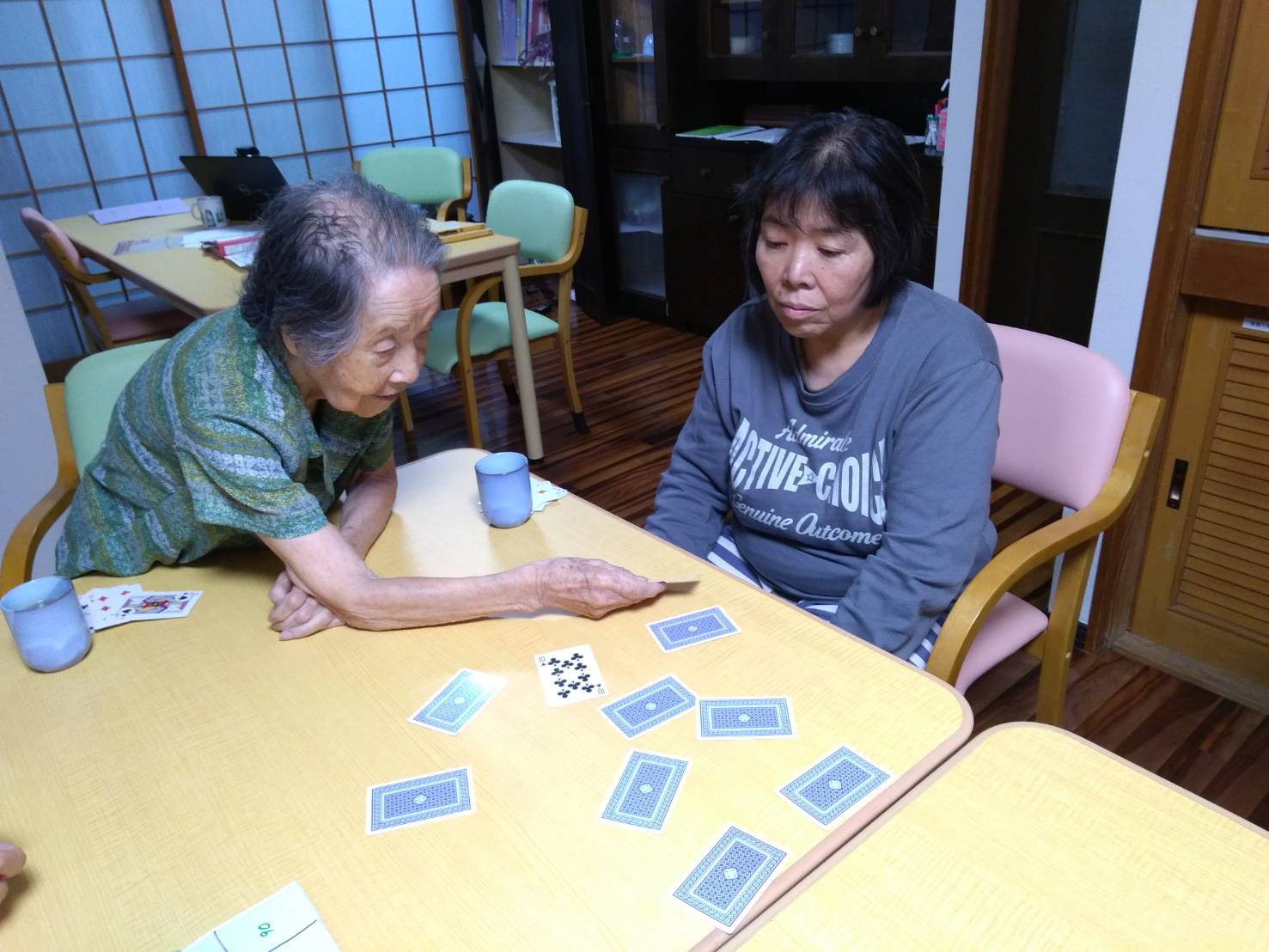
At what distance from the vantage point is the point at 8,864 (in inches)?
32.0

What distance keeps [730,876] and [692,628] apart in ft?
1.22

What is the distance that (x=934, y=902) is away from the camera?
0.75 metres

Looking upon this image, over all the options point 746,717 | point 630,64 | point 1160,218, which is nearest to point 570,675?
point 746,717

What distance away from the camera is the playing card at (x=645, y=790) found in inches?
33.8

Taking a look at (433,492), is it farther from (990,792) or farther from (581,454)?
(581,454)

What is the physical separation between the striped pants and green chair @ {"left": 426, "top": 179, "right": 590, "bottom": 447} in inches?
64.6

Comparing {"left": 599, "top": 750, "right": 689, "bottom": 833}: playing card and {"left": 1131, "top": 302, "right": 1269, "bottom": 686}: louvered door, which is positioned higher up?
{"left": 599, "top": 750, "right": 689, "bottom": 833}: playing card

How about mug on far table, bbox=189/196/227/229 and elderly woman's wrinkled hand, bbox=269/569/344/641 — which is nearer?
elderly woman's wrinkled hand, bbox=269/569/344/641

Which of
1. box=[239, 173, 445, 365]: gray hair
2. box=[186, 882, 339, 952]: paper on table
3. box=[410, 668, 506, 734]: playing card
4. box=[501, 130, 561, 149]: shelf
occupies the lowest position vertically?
box=[186, 882, 339, 952]: paper on table

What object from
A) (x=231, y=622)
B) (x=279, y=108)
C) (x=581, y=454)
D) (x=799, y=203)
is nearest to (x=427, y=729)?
(x=231, y=622)

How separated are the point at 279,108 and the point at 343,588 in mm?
4626

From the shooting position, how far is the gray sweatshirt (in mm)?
1272

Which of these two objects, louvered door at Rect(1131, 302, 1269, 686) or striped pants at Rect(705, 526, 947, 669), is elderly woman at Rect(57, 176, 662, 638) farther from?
louvered door at Rect(1131, 302, 1269, 686)

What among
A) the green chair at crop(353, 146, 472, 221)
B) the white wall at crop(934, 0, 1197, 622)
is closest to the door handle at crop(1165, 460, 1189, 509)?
the white wall at crop(934, 0, 1197, 622)
